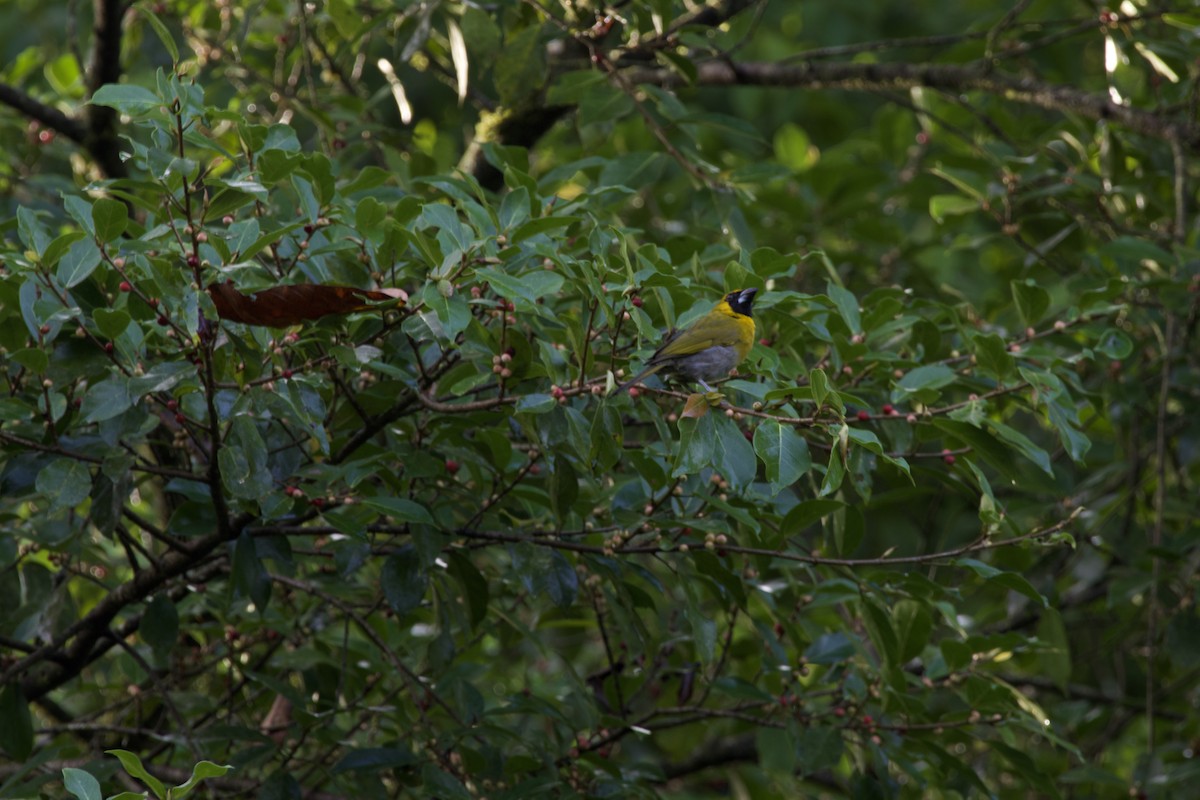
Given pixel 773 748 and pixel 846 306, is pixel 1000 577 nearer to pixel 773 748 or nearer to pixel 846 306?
pixel 846 306

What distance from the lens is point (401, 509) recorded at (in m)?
2.66

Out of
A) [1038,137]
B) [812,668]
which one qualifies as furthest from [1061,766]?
[1038,137]

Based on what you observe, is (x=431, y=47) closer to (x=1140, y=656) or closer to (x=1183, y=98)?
(x=1183, y=98)

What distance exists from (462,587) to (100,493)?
84 cm

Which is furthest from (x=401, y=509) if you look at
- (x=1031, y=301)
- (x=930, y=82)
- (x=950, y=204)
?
(x=930, y=82)

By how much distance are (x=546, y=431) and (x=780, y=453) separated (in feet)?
1.52

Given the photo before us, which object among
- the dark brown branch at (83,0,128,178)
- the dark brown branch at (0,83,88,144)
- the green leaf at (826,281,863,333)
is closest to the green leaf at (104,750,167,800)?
the green leaf at (826,281,863,333)

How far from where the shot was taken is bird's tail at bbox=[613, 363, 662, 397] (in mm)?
2562

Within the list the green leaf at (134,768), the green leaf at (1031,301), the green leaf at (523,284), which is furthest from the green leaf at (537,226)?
the green leaf at (1031,301)

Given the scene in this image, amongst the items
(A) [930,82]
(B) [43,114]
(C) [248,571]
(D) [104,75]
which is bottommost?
(C) [248,571]

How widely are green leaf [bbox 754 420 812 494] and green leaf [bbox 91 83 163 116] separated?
126 cm

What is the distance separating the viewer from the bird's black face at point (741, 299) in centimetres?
294

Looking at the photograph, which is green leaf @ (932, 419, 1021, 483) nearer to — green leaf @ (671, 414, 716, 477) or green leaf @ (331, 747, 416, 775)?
green leaf @ (671, 414, 716, 477)

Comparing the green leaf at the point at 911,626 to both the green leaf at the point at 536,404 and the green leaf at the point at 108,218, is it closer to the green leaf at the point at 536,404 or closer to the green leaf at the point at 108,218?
the green leaf at the point at 536,404
